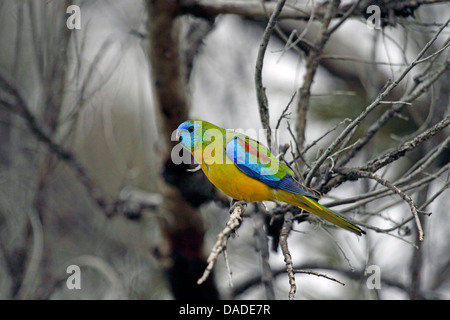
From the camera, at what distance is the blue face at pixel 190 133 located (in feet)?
11.7

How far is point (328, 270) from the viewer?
5113mm

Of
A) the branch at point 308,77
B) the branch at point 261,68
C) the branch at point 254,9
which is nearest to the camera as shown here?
the branch at point 261,68

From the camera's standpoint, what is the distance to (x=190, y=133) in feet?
11.8

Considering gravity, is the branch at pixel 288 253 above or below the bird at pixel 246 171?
below

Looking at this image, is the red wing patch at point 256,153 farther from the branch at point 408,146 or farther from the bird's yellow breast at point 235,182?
the branch at point 408,146

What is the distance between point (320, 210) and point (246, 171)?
554 mm

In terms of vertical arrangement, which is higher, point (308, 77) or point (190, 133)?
point (308, 77)

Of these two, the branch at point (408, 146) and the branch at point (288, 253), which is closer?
the branch at point (288, 253)

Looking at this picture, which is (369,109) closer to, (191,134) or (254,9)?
(191,134)

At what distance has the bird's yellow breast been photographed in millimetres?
3414

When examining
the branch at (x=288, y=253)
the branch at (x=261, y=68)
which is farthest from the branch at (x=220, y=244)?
the branch at (x=261, y=68)

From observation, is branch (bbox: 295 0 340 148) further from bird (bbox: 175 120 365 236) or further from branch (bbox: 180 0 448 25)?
bird (bbox: 175 120 365 236)

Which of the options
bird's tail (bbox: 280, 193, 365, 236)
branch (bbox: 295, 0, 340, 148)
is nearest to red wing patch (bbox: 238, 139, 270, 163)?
bird's tail (bbox: 280, 193, 365, 236)

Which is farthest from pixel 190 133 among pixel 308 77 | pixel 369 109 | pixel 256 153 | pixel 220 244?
pixel 220 244
